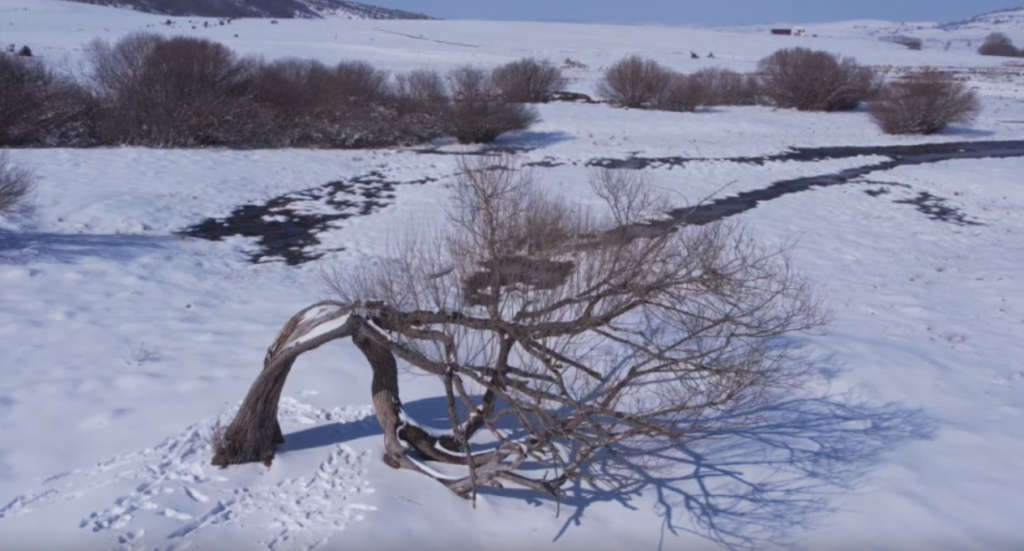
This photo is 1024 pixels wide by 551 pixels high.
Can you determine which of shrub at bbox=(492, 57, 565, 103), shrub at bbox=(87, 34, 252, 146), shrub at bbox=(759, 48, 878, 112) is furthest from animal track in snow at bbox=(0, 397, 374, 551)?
shrub at bbox=(759, 48, 878, 112)

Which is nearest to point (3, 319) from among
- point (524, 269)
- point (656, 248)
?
point (524, 269)

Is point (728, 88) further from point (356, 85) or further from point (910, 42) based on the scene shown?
point (910, 42)

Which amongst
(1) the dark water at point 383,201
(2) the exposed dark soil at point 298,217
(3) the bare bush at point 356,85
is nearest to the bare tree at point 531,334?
(1) the dark water at point 383,201

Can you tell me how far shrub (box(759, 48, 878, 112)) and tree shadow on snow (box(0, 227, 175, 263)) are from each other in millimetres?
26268

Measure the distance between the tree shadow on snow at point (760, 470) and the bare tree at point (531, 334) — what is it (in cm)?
15

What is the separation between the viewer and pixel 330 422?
7.14m

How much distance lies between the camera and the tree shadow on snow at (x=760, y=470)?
6.04 meters

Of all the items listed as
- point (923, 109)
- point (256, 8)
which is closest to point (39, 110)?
point (923, 109)

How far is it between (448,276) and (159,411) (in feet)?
9.96

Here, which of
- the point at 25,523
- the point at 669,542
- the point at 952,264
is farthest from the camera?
the point at 952,264

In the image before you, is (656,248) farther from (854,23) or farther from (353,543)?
(854,23)

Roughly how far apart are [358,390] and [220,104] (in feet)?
51.7

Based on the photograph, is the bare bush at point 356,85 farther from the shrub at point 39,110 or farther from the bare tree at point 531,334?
the bare tree at point 531,334

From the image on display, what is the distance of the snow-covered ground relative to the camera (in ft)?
18.9
